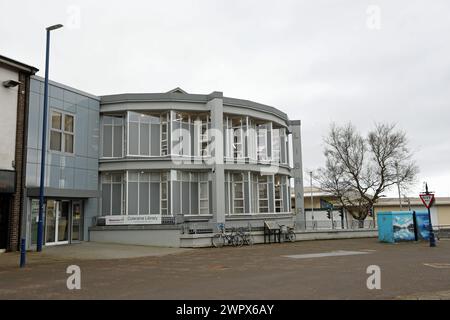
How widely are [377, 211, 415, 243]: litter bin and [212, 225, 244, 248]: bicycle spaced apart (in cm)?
907

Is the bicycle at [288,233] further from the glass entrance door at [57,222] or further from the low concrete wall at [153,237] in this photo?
the glass entrance door at [57,222]

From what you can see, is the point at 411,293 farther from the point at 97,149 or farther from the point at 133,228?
the point at 97,149

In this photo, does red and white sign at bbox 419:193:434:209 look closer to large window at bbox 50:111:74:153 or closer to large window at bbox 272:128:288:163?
large window at bbox 272:128:288:163

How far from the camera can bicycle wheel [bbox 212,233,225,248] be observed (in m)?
22.0

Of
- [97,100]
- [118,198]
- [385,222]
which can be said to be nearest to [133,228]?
[118,198]

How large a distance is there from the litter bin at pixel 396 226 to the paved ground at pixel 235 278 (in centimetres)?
815

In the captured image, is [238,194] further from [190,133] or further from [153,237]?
[153,237]

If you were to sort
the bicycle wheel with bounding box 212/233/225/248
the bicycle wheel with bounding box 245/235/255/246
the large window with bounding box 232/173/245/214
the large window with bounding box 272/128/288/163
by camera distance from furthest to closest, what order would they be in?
the large window with bounding box 272/128/288/163, the large window with bounding box 232/173/245/214, the bicycle wheel with bounding box 245/235/255/246, the bicycle wheel with bounding box 212/233/225/248

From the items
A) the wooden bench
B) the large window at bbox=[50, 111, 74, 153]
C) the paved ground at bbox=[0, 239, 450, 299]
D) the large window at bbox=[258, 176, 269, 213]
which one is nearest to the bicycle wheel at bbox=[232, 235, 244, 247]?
the wooden bench

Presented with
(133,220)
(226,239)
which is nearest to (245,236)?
(226,239)

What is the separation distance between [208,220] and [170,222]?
3.09 meters

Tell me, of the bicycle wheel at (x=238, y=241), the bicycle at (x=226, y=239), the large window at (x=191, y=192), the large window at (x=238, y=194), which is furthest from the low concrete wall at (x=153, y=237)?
the large window at (x=191, y=192)

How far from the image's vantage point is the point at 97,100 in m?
25.0
